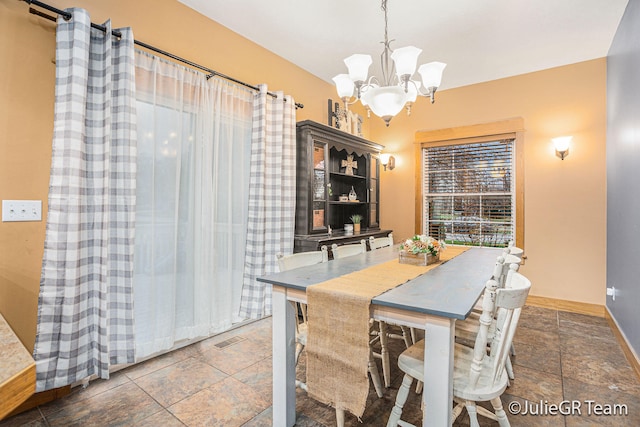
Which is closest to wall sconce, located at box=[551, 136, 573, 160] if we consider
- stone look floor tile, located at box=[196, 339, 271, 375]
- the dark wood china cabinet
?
the dark wood china cabinet

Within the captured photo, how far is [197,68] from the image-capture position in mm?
2666

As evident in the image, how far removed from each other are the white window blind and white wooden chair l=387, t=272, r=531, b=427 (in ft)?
9.69

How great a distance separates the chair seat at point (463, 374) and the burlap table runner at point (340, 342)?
9.6 inches

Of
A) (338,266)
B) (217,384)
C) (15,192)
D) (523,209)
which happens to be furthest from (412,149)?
(15,192)

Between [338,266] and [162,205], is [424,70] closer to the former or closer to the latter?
[338,266]

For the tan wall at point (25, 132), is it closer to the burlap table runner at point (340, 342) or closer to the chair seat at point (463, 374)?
the burlap table runner at point (340, 342)

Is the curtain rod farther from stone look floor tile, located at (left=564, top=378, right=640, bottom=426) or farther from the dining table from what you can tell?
stone look floor tile, located at (left=564, top=378, right=640, bottom=426)

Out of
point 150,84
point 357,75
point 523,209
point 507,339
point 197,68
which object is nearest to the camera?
point 507,339

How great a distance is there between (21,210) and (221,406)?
167 cm

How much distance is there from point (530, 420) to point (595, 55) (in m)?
3.84

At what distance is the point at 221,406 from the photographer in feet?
6.12

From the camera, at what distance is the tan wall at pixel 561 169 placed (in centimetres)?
349

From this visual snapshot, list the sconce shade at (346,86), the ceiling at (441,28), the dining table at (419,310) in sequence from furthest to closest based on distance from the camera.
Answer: the ceiling at (441,28) → the sconce shade at (346,86) → the dining table at (419,310)

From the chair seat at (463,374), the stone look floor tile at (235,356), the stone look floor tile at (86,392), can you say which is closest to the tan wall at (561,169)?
the chair seat at (463,374)
